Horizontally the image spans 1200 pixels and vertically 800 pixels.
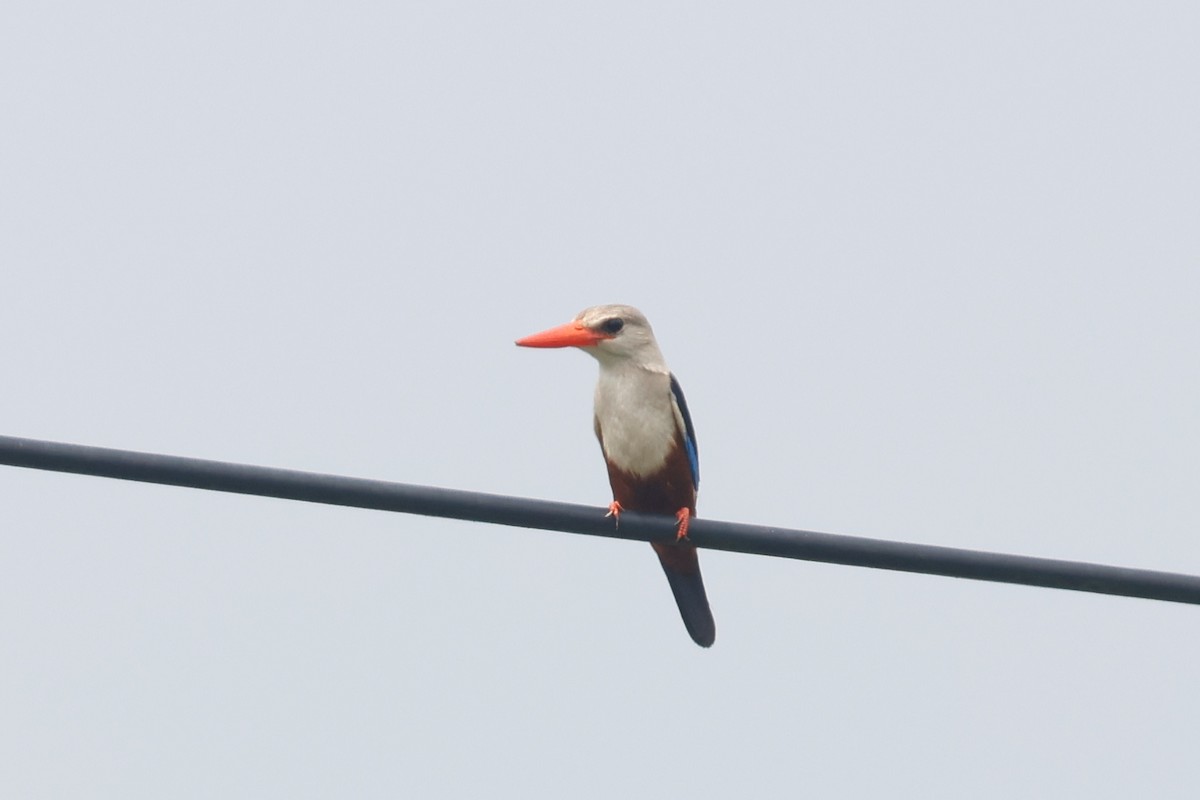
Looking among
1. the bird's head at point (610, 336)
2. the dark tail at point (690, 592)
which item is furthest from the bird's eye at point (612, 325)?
the dark tail at point (690, 592)

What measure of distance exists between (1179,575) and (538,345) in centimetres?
340

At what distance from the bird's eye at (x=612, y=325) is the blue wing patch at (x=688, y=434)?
33 centimetres

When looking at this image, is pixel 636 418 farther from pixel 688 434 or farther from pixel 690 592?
pixel 690 592

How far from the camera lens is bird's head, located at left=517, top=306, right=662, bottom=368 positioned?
7.29 meters

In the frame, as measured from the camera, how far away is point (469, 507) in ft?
15.2

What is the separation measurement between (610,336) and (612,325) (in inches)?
1.9

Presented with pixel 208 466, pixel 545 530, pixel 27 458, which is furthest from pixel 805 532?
pixel 27 458

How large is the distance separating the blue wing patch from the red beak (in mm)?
386

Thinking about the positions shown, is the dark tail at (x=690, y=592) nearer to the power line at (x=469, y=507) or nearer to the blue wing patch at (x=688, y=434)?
the blue wing patch at (x=688, y=434)

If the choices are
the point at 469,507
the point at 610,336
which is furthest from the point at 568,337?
the point at 469,507

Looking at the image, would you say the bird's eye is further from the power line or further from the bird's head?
the power line

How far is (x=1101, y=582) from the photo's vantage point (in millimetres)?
4484

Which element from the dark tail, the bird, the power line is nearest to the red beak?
the bird

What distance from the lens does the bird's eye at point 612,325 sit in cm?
732
